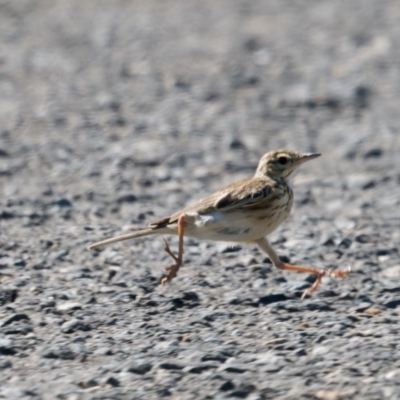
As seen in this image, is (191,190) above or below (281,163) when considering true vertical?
below

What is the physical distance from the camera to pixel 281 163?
8.62 metres

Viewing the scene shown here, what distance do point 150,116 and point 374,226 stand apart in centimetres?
468

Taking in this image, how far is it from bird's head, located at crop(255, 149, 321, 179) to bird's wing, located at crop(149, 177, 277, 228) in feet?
1.26

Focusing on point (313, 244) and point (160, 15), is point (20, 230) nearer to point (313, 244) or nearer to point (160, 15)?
point (313, 244)

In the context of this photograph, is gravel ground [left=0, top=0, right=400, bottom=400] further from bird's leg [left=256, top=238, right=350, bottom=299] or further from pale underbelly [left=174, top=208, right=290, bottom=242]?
pale underbelly [left=174, top=208, right=290, bottom=242]

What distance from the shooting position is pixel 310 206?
11000 mm

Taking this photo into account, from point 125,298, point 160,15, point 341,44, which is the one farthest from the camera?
point 160,15

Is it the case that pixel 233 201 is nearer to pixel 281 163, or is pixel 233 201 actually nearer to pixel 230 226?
pixel 230 226

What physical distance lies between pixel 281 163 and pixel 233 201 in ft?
2.28

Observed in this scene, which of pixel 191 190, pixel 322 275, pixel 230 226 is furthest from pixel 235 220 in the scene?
pixel 191 190

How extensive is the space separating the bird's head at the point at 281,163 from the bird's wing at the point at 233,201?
0.38 m

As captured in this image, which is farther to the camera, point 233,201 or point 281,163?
point 281,163

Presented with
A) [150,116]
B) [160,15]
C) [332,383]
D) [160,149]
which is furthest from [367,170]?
[160,15]

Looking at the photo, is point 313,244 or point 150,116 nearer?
point 313,244
